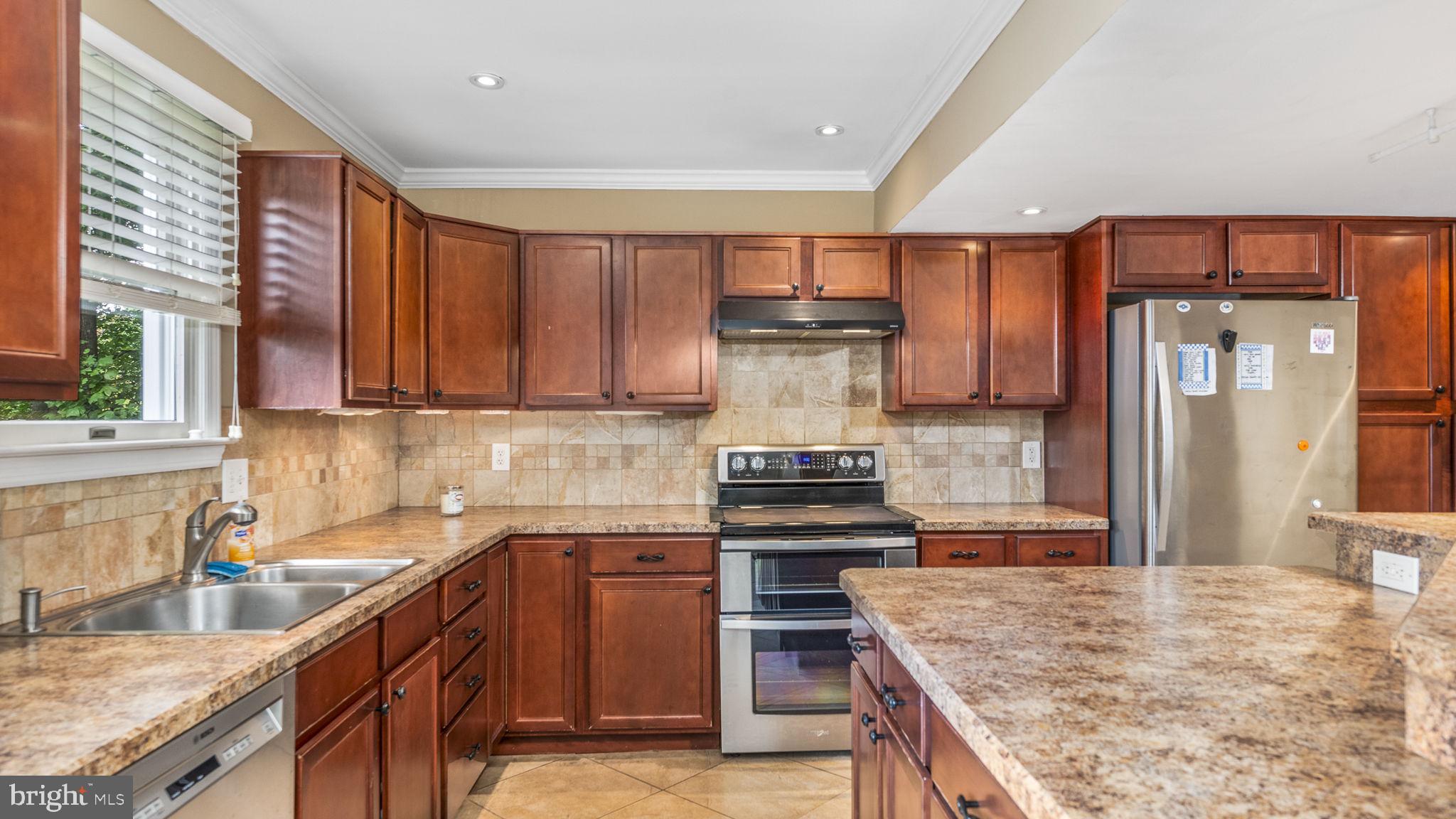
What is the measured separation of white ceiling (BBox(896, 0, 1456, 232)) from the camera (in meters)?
1.52

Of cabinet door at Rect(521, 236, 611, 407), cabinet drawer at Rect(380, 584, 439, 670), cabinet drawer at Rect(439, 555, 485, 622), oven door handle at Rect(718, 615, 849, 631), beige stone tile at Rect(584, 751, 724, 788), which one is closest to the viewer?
cabinet drawer at Rect(380, 584, 439, 670)

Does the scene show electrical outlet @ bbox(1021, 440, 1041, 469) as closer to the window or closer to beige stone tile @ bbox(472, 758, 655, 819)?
beige stone tile @ bbox(472, 758, 655, 819)

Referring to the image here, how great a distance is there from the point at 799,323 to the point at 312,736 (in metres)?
2.17

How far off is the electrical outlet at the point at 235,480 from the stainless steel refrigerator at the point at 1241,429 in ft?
10.3

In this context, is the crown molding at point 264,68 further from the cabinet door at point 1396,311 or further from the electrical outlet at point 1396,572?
the cabinet door at point 1396,311

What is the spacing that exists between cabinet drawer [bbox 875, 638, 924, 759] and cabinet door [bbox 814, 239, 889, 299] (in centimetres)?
195

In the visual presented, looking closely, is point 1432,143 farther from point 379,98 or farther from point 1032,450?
point 379,98

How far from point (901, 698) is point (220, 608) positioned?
174cm

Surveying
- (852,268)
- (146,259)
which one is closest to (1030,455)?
(852,268)

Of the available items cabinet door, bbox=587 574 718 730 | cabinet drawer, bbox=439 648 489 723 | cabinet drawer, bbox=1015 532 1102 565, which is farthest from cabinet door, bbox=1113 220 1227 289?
cabinet drawer, bbox=439 648 489 723

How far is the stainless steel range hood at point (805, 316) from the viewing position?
9.83ft

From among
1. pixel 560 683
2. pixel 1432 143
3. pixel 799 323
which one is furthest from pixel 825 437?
pixel 1432 143

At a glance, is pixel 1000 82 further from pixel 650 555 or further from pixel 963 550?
pixel 650 555

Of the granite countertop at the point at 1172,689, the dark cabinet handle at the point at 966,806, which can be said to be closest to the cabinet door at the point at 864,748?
the granite countertop at the point at 1172,689
